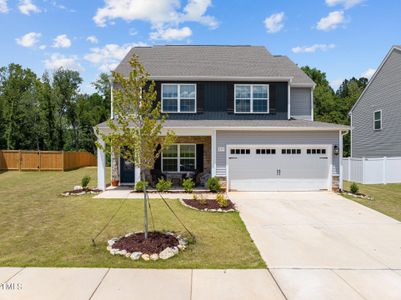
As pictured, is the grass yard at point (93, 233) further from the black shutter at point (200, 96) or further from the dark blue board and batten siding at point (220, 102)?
the black shutter at point (200, 96)

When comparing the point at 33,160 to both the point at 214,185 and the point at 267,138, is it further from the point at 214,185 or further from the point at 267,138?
the point at 267,138

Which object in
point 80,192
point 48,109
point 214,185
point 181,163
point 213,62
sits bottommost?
point 80,192

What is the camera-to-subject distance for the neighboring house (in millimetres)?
13797

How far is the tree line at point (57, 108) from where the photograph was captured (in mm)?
37156

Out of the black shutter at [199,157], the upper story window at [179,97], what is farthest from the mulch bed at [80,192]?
the upper story window at [179,97]

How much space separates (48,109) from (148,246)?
1583 inches

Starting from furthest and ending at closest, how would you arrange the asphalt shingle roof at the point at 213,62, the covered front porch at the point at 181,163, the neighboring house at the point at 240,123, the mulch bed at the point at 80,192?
the asphalt shingle roof at the point at 213,62
the covered front porch at the point at 181,163
the neighboring house at the point at 240,123
the mulch bed at the point at 80,192

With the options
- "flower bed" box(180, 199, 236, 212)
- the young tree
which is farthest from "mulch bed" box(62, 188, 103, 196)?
the young tree

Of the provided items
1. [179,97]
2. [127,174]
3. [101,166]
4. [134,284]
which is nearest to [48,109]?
[127,174]

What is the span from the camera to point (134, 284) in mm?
4652

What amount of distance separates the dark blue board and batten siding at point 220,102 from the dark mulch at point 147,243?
9.66 meters

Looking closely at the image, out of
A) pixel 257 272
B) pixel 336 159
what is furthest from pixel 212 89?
pixel 257 272

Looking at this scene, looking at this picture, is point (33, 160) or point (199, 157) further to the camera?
point (33, 160)

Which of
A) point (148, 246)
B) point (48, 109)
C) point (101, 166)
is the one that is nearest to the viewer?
point (148, 246)
